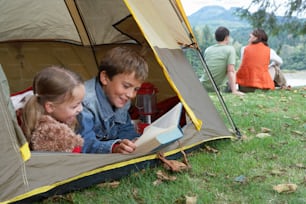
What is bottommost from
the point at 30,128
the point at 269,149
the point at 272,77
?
the point at 272,77

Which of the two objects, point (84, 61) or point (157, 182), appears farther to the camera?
point (84, 61)

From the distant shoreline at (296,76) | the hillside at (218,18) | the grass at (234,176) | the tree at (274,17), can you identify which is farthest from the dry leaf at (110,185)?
the tree at (274,17)

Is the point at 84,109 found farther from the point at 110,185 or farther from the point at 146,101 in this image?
the point at 146,101

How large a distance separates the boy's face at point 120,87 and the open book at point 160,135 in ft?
0.81

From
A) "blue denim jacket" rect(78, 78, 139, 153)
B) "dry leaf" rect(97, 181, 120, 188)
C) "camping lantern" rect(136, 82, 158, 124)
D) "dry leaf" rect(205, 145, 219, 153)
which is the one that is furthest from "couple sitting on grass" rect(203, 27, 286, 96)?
"dry leaf" rect(97, 181, 120, 188)

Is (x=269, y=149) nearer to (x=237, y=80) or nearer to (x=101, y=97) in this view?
(x=101, y=97)

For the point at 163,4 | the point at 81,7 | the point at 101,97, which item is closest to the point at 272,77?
the point at 81,7

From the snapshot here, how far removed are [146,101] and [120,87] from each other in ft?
2.72

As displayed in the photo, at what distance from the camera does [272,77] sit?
633 cm

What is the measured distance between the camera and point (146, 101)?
3289mm

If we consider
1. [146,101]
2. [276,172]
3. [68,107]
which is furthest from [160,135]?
[146,101]

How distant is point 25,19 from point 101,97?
167cm

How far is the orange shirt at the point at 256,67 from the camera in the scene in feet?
19.1

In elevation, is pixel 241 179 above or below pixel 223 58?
above
